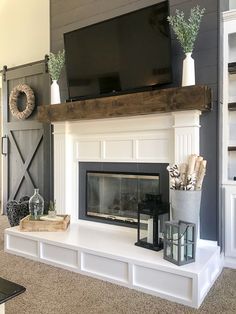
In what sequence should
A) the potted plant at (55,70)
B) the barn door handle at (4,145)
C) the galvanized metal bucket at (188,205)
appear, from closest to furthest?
1. the galvanized metal bucket at (188,205)
2. the potted plant at (55,70)
3. the barn door handle at (4,145)

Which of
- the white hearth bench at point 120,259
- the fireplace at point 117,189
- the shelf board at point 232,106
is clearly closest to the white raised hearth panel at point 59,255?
the white hearth bench at point 120,259

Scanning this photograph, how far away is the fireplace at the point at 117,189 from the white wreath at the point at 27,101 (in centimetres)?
141

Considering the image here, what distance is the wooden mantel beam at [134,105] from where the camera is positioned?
2.42 meters

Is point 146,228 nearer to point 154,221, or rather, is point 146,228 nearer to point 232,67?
point 154,221

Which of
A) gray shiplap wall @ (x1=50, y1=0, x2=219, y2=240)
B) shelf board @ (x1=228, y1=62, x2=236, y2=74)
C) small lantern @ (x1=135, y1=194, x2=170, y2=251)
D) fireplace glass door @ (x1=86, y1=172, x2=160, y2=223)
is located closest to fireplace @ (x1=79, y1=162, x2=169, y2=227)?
fireplace glass door @ (x1=86, y1=172, x2=160, y2=223)

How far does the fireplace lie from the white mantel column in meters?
0.27

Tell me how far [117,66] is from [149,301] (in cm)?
211

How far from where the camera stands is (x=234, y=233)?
2650 millimetres

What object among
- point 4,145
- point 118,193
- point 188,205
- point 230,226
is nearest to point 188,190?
point 188,205

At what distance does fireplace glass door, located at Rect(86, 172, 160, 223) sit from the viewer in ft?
9.74

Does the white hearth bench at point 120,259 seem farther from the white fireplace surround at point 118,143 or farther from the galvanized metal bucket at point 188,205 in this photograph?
the white fireplace surround at point 118,143

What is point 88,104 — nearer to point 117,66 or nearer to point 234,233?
point 117,66

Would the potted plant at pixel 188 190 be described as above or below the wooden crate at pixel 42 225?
above

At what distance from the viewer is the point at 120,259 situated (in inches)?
91.0
